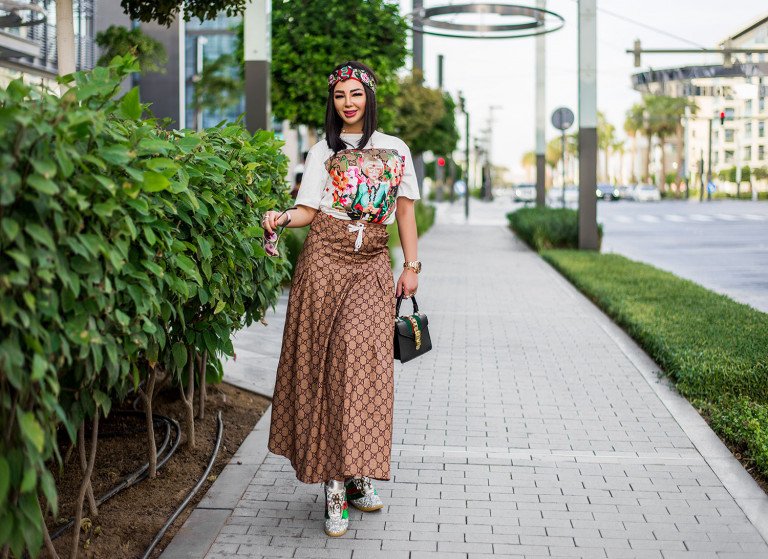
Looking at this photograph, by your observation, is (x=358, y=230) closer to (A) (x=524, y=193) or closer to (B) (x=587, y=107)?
(B) (x=587, y=107)

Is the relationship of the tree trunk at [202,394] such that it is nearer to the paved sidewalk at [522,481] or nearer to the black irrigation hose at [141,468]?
the black irrigation hose at [141,468]

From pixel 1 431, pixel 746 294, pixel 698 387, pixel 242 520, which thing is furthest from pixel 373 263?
pixel 746 294

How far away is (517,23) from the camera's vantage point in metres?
24.8

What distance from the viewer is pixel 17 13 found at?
20453 mm

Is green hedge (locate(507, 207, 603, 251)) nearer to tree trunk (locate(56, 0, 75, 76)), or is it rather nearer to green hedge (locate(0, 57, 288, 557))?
tree trunk (locate(56, 0, 75, 76))

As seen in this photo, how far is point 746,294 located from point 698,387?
726 centimetres

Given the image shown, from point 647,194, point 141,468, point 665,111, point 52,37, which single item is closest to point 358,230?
point 141,468

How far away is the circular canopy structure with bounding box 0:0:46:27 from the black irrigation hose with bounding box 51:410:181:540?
1281 centimetres

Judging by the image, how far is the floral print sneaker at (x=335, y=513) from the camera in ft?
14.5

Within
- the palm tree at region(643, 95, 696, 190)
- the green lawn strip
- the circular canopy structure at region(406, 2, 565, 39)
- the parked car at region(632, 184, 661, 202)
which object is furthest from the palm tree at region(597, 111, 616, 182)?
the green lawn strip

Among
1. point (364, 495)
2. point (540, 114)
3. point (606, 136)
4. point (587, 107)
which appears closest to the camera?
point (364, 495)

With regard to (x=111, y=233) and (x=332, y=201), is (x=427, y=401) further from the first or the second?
(x=111, y=233)

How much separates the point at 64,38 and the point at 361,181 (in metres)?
3.04

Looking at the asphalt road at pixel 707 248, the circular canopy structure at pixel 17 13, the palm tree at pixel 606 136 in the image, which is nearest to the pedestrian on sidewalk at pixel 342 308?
the asphalt road at pixel 707 248
